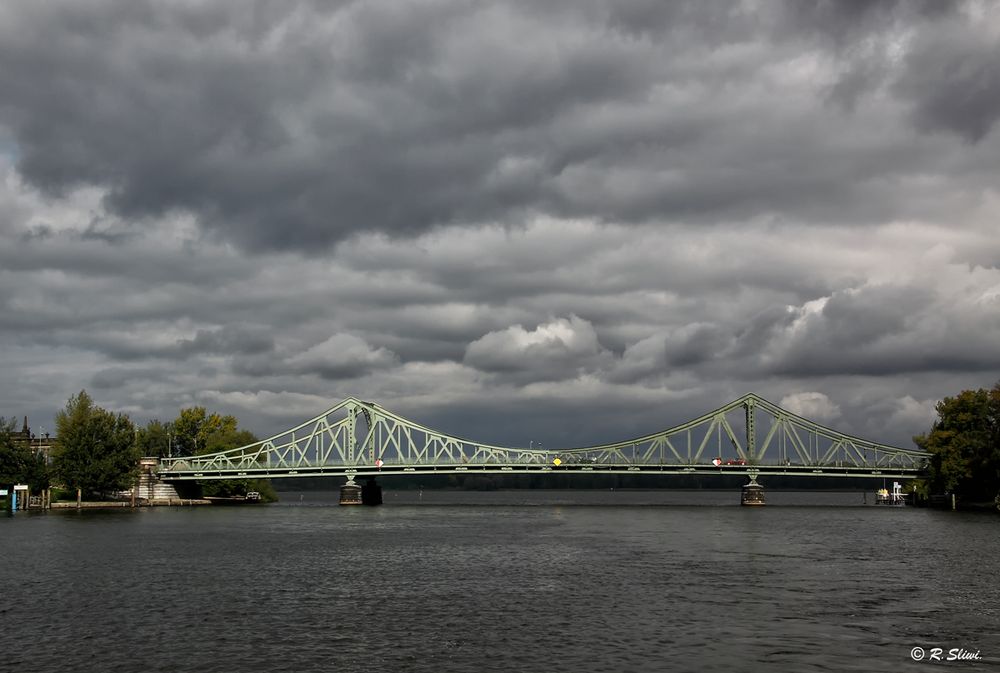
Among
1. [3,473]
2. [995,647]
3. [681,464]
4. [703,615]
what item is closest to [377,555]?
[703,615]

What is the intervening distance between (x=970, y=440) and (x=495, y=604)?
109318mm

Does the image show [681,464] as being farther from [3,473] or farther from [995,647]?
[995,647]

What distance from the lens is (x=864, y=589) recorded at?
52.1 metres

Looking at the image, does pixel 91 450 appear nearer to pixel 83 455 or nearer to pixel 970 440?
pixel 83 455

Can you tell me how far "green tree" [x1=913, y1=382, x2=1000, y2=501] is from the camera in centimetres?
13300

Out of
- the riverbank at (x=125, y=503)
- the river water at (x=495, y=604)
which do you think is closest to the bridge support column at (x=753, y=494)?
the river water at (x=495, y=604)

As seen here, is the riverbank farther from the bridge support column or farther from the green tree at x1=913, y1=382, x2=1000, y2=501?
the green tree at x1=913, y1=382, x2=1000, y2=501

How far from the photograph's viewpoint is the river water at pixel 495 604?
34719mm

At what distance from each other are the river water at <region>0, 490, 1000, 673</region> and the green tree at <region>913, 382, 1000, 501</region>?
48.4m

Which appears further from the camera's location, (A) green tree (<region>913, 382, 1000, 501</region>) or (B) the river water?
(A) green tree (<region>913, 382, 1000, 501</region>)

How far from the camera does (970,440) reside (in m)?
136

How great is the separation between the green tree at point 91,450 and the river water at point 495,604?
62264 mm

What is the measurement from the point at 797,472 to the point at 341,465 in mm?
88333

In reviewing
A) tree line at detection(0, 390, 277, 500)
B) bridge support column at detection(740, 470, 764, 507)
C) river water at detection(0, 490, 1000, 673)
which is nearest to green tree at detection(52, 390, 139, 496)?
tree line at detection(0, 390, 277, 500)
